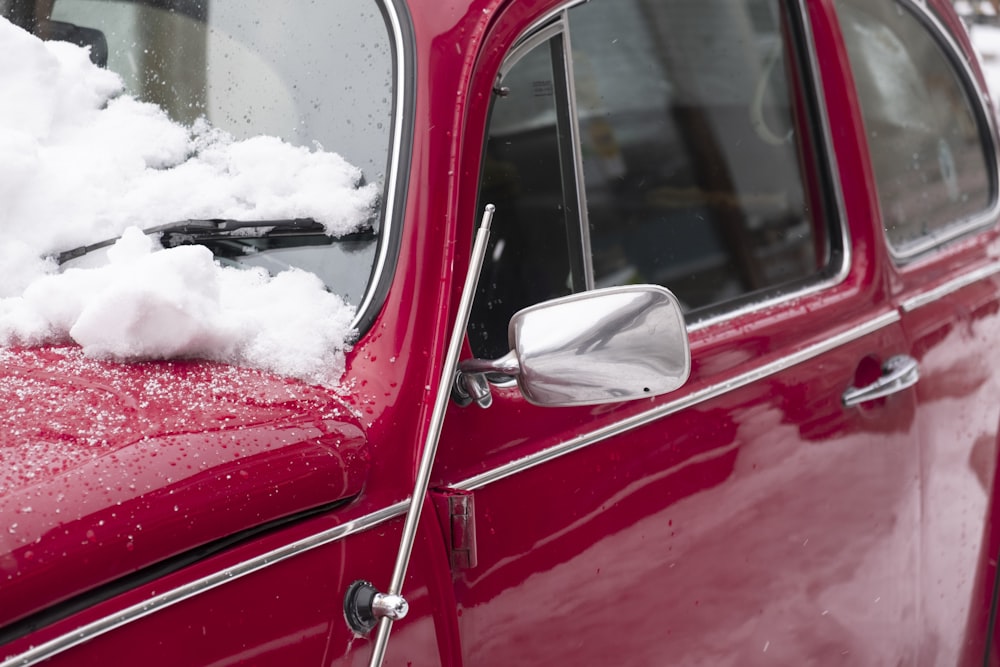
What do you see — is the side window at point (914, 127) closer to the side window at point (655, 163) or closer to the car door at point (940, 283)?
the car door at point (940, 283)

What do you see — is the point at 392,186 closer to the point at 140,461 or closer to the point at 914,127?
the point at 140,461

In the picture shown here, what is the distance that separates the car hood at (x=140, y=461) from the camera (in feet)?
3.81

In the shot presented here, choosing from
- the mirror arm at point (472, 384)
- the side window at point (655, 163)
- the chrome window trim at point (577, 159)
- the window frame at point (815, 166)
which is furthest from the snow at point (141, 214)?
the window frame at point (815, 166)

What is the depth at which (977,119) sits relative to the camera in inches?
128

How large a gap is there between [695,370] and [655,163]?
1.96 feet

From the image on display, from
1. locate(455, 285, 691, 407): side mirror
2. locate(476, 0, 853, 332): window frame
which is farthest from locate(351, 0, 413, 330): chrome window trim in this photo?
locate(476, 0, 853, 332): window frame

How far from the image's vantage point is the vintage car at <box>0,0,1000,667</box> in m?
1.30

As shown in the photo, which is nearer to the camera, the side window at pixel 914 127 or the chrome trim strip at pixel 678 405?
the chrome trim strip at pixel 678 405

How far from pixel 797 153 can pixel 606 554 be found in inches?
48.7

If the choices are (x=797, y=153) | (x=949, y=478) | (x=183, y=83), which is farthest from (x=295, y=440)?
(x=949, y=478)

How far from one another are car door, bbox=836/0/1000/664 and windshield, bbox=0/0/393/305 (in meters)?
1.35

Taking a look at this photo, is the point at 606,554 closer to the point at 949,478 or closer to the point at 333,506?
the point at 333,506

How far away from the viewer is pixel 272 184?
1.75 m

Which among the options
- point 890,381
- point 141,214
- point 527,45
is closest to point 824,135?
point 890,381
